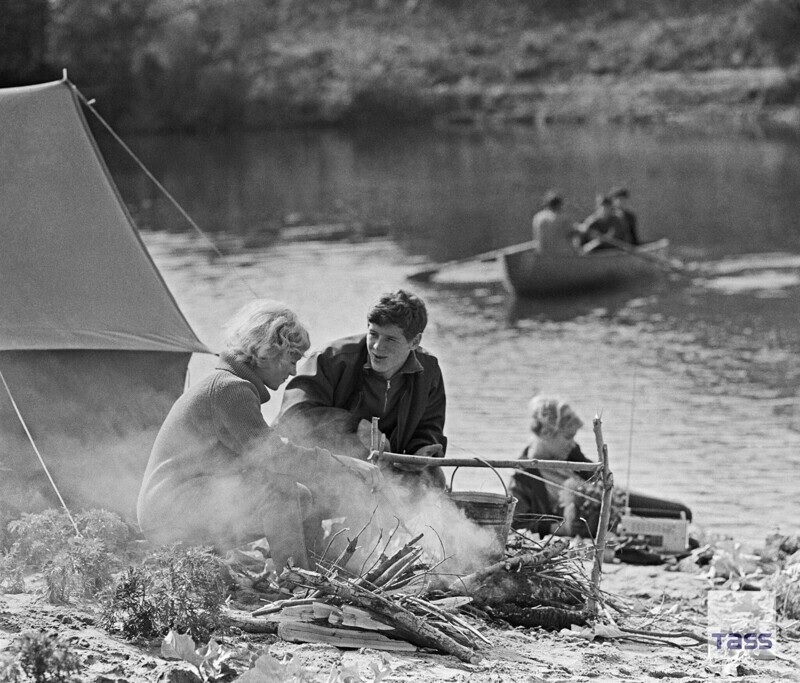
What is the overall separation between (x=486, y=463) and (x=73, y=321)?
3018mm

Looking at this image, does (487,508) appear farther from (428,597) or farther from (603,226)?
(603,226)

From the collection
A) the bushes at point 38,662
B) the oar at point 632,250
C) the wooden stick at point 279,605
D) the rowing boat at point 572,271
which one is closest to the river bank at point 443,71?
the oar at point 632,250

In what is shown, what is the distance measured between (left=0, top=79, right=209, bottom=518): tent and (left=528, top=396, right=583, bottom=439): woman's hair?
6.21 feet

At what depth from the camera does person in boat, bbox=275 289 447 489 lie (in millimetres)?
6086

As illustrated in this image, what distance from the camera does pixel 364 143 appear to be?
4978 centimetres

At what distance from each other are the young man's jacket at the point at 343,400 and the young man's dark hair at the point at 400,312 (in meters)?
0.29

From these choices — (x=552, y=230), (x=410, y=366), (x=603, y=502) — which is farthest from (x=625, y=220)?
(x=603, y=502)

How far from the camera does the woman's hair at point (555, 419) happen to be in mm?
7523

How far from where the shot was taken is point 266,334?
17.5 feet

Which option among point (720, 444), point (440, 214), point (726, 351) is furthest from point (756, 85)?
point (720, 444)

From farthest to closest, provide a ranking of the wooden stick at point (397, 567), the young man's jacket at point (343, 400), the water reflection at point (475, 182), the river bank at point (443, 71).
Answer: the river bank at point (443, 71), the water reflection at point (475, 182), the young man's jacket at point (343, 400), the wooden stick at point (397, 567)

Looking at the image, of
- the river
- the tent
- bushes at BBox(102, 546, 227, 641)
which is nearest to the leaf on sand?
bushes at BBox(102, 546, 227, 641)

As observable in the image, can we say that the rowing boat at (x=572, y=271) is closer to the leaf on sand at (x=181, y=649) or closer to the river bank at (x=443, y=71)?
the leaf on sand at (x=181, y=649)

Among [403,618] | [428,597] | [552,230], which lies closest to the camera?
[403,618]
